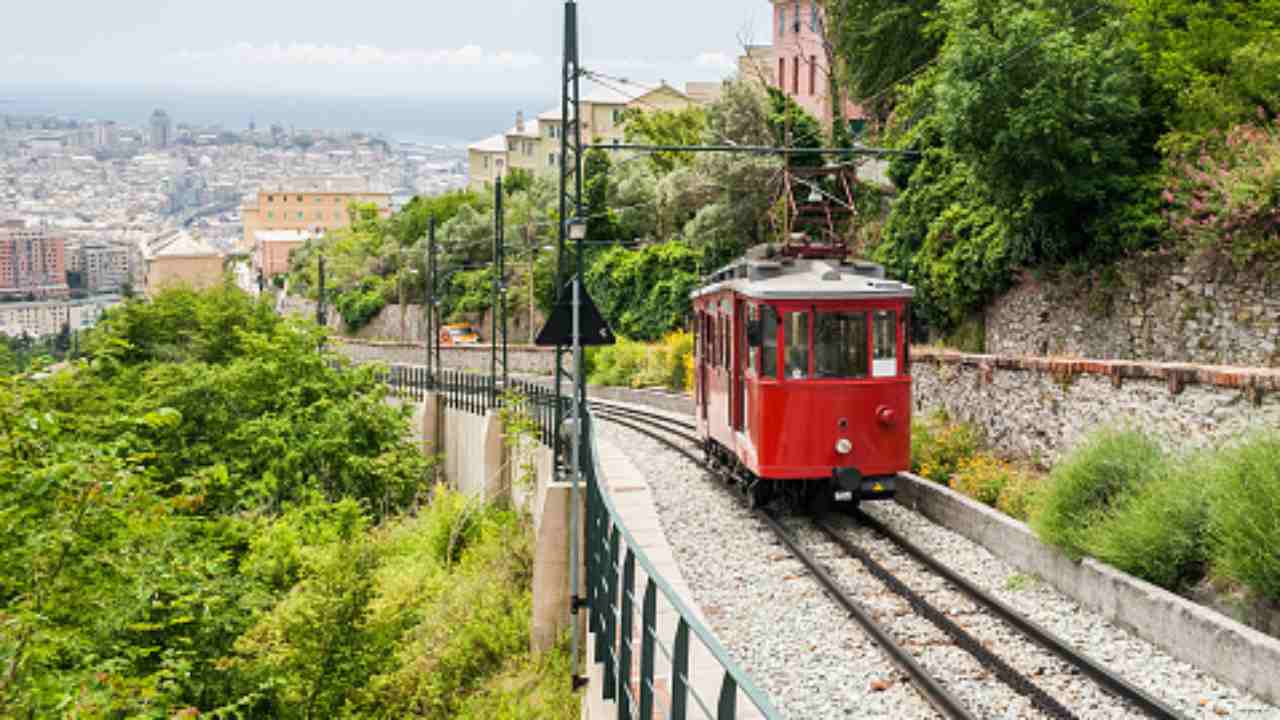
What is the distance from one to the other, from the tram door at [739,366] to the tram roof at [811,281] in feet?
1.07

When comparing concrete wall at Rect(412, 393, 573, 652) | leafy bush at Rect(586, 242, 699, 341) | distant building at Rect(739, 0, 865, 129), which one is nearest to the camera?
concrete wall at Rect(412, 393, 573, 652)

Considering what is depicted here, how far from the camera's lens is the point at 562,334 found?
39.6 feet

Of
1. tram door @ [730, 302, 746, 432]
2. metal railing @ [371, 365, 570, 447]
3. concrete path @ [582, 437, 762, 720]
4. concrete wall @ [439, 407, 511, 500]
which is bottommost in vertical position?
concrete wall @ [439, 407, 511, 500]

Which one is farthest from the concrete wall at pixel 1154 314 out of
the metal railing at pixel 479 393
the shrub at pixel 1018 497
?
the metal railing at pixel 479 393

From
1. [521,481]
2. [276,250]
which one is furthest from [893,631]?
[276,250]

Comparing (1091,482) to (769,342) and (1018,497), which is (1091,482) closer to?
(1018,497)

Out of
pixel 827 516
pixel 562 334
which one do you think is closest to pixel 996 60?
pixel 827 516

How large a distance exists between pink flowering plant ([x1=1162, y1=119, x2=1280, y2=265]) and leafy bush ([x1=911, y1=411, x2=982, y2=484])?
4.12 m

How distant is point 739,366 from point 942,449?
3.97 meters

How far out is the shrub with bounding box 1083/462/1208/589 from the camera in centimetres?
985

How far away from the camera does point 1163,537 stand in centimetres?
988

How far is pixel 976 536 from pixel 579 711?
5.47 metres

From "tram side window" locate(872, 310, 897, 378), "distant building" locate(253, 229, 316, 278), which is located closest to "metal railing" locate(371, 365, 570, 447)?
"tram side window" locate(872, 310, 897, 378)

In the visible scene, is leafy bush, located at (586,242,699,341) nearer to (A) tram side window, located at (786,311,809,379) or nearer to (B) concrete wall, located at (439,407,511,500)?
(B) concrete wall, located at (439,407,511,500)
